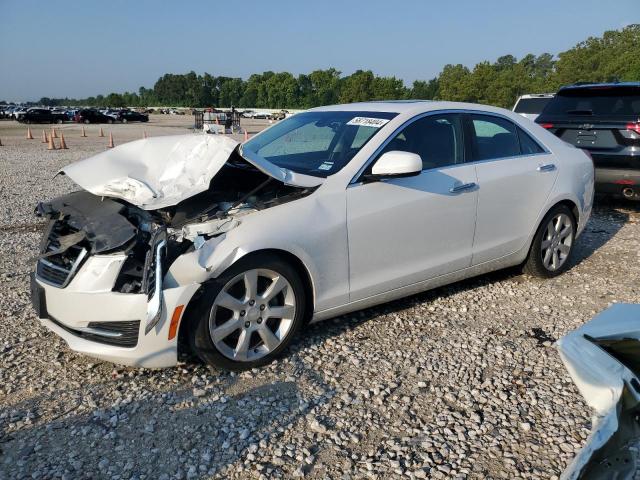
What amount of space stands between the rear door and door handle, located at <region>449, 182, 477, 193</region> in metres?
0.10

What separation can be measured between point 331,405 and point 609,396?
1.75 meters

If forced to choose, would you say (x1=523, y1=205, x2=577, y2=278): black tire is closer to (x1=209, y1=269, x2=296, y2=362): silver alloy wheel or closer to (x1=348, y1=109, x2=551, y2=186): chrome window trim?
(x1=348, y1=109, x2=551, y2=186): chrome window trim

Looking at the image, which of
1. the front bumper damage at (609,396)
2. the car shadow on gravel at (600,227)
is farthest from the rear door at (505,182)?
the front bumper damage at (609,396)

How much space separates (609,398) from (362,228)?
7.36 feet

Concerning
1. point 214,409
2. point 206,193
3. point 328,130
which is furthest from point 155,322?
point 328,130

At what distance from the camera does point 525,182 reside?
A: 461cm

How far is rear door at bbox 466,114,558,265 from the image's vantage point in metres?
4.36

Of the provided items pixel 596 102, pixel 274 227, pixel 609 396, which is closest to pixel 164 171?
pixel 274 227

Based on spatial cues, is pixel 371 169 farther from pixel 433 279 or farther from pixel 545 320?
pixel 545 320

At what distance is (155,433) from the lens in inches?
109

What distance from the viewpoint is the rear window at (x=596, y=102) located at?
705 cm

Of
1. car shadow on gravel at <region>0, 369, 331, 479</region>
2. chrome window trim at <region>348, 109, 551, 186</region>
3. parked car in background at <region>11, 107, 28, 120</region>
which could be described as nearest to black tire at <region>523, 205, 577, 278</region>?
chrome window trim at <region>348, 109, 551, 186</region>

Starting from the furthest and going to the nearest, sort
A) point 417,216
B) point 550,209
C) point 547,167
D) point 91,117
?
point 91,117 < point 550,209 < point 547,167 < point 417,216

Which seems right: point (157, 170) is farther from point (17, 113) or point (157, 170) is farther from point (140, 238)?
point (17, 113)
